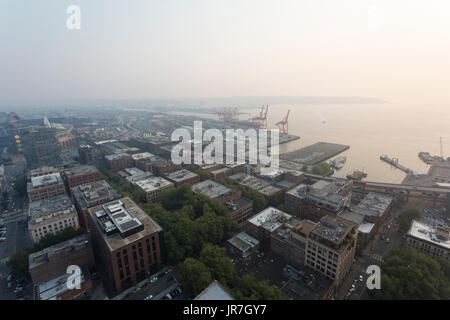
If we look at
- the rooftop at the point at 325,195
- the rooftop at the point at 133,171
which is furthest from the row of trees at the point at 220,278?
the rooftop at the point at 133,171

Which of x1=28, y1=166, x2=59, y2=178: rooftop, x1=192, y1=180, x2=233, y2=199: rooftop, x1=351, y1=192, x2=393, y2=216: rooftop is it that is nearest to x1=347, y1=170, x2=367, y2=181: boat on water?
x1=351, y1=192, x2=393, y2=216: rooftop

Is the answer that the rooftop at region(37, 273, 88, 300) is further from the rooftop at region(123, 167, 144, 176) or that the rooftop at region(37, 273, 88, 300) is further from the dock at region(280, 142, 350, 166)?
the dock at region(280, 142, 350, 166)

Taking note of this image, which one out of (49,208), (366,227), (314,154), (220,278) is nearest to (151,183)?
(49,208)

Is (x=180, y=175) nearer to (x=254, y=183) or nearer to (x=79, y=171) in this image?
(x=254, y=183)

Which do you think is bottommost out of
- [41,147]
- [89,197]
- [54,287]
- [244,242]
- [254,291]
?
[54,287]

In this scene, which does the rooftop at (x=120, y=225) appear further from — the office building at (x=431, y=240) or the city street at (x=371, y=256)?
the office building at (x=431, y=240)
